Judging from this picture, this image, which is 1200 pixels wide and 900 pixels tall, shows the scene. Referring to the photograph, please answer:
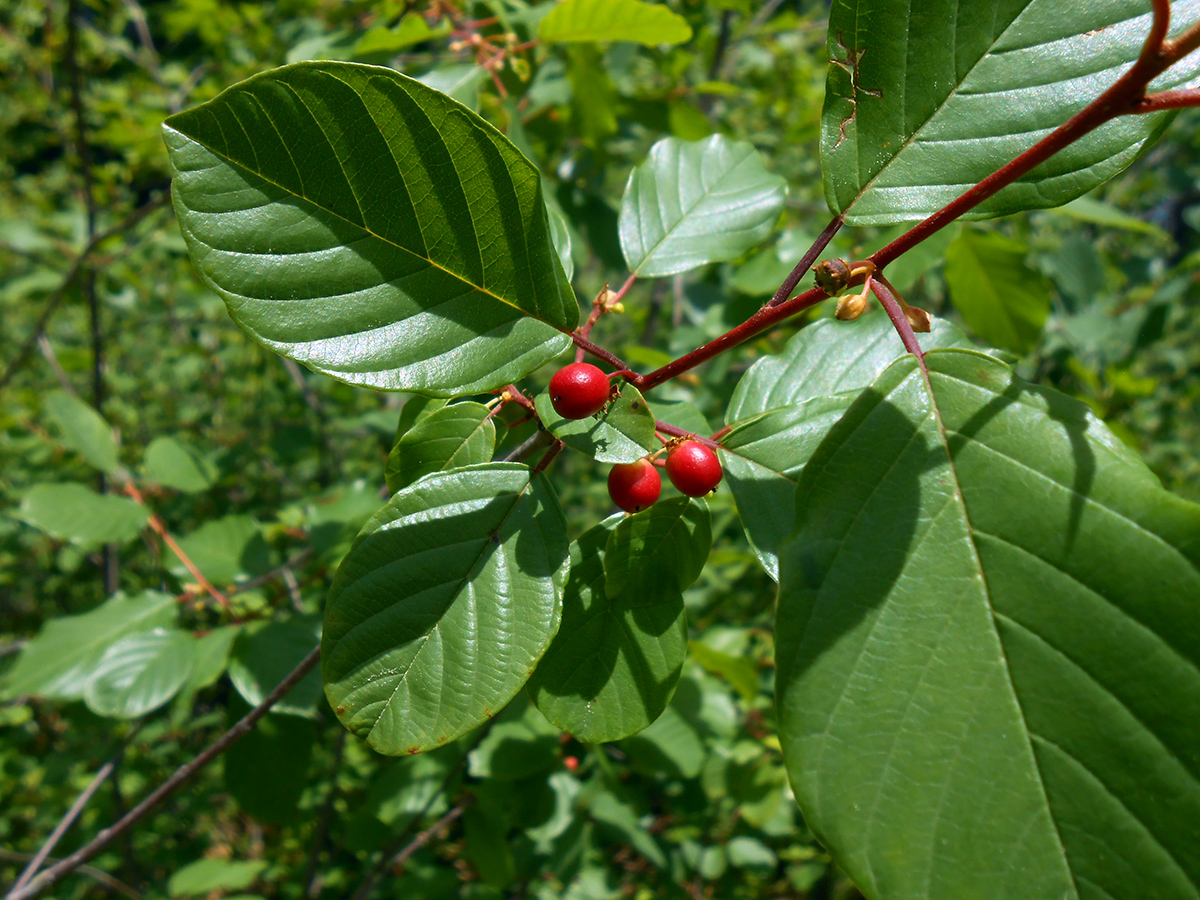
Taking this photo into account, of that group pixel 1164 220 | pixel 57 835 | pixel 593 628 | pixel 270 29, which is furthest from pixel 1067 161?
pixel 1164 220

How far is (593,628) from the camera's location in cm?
78

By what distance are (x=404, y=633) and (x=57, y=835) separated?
1.40 meters

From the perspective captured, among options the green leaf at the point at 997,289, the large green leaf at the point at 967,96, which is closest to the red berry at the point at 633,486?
the large green leaf at the point at 967,96

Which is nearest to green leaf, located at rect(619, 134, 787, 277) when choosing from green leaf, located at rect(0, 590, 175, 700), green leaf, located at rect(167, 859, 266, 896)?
green leaf, located at rect(0, 590, 175, 700)

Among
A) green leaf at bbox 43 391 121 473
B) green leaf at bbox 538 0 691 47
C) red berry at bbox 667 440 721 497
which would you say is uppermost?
green leaf at bbox 538 0 691 47

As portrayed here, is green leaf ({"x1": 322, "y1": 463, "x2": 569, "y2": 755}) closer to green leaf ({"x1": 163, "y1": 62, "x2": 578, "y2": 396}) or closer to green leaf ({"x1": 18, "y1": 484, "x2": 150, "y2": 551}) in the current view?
green leaf ({"x1": 163, "y1": 62, "x2": 578, "y2": 396})

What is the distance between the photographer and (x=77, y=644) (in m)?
1.67

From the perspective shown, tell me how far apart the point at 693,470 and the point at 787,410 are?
0.15m

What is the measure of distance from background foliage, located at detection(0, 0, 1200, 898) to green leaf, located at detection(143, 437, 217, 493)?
0.01 m

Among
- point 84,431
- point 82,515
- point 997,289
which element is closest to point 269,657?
point 82,515

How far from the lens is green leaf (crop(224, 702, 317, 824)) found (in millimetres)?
1675

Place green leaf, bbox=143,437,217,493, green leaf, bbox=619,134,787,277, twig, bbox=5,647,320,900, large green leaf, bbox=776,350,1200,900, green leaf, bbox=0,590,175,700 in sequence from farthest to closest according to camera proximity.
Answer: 1. green leaf, bbox=143,437,217,493
2. green leaf, bbox=0,590,175,700
3. green leaf, bbox=619,134,787,277
4. twig, bbox=5,647,320,900
5. large green leaf, bbox=776,350,1200,900

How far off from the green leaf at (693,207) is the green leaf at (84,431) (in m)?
1.70

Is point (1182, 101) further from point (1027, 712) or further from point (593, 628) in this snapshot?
point (593, 628)
